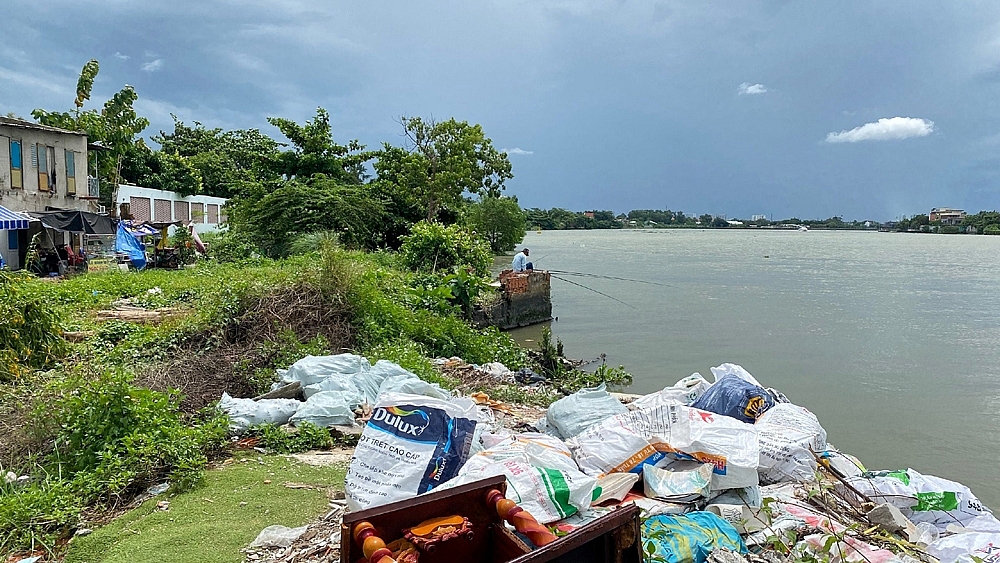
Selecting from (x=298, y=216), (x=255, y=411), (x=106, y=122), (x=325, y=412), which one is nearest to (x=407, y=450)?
(x=325, y=412)

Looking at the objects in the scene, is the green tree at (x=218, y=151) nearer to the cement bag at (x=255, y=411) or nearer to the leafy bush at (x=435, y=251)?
the leafy bush at (x=435, y=251)

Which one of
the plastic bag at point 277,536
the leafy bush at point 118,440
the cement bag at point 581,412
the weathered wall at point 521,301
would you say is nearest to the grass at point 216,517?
the plastic bag at point 277,536

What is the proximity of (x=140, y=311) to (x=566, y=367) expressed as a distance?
5.84 metres

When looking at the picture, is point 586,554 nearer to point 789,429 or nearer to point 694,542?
point 694,542

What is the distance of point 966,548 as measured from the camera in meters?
3.03

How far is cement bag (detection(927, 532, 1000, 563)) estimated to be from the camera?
2939 millimetres

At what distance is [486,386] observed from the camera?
632 centimetres

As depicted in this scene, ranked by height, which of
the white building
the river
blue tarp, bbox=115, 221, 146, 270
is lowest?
the river

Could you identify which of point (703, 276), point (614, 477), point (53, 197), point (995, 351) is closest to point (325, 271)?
point (614, 477)

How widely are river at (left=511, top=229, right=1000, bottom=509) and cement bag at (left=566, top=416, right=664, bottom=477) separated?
179 inches

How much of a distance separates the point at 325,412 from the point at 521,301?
9.85m

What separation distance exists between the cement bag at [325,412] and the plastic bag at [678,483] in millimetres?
2146

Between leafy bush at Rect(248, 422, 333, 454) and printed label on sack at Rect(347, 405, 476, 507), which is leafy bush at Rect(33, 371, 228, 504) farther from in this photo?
printed label on sack at Rect(347, 405, 476, 507)

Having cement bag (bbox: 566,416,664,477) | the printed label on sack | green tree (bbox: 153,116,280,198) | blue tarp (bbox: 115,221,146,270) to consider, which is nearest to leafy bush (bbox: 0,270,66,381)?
the printed label on sack
